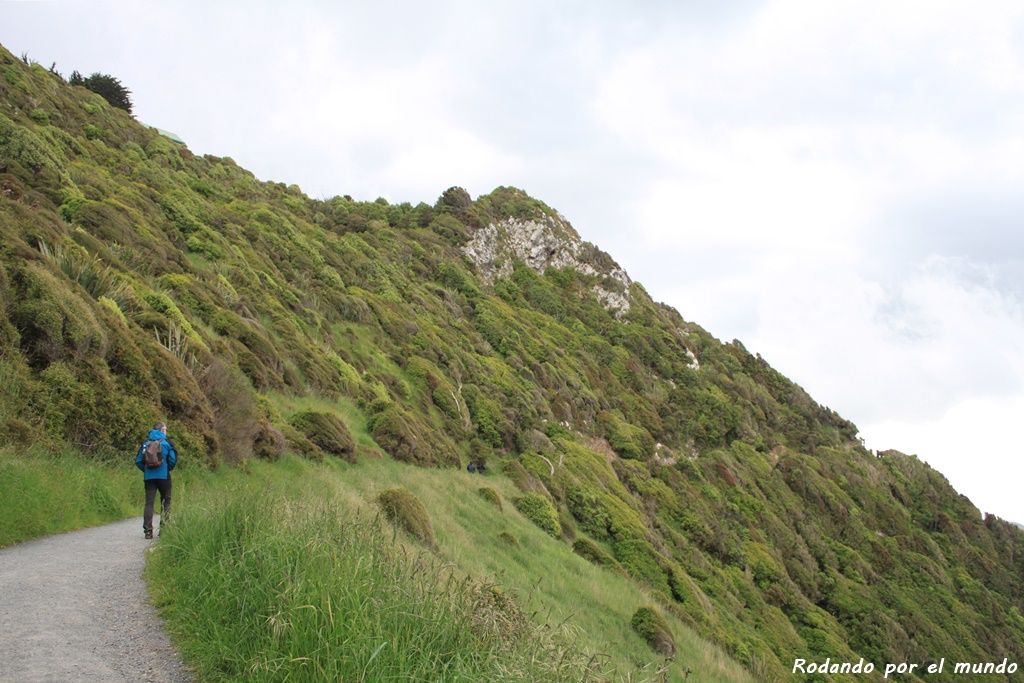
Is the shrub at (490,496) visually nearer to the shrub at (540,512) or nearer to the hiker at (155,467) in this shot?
the shrub at (540,512)

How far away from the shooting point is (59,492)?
762 cm

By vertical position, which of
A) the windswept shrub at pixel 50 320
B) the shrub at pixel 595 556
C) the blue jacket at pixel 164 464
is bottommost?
the shrub at pixel 595 556

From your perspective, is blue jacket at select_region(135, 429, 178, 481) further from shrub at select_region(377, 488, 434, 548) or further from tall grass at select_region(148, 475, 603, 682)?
shrub at select_region(377, 488, 434, 548)

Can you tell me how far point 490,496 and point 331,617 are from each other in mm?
14782

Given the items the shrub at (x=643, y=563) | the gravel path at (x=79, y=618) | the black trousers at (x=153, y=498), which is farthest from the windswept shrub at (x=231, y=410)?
the shrub at (x=643, y=563)

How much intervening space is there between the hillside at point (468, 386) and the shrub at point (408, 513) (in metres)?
3.00

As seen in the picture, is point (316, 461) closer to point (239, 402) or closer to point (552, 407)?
point (239, 402)

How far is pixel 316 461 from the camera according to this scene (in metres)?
13.9

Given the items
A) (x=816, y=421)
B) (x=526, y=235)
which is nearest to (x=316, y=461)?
(x=526, y=235)

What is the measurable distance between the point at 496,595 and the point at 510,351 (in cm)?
3312

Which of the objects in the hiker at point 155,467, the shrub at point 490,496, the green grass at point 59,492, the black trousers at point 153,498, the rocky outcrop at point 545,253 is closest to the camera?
the green grass at point 59,492

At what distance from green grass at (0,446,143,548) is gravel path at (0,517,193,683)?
0.31 meters

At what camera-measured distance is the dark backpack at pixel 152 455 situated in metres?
7.56

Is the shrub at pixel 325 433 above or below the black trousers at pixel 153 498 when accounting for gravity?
above
